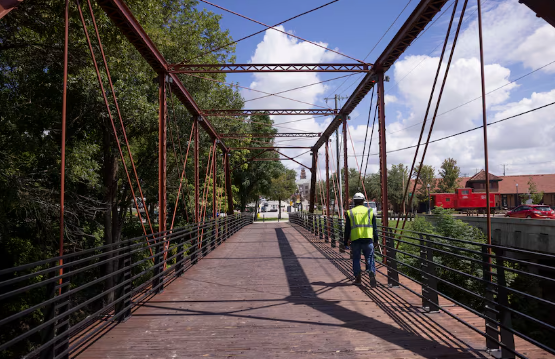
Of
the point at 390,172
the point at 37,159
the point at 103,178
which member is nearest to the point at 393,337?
the point at 37,159

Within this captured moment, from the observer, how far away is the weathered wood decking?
14.0 ft

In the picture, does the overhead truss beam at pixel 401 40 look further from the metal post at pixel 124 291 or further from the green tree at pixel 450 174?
the green tree at pixel 450 174

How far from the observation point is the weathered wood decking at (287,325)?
4.26m

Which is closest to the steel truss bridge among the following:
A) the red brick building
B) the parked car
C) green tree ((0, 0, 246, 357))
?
green tree ((0, 0, 246, 357))

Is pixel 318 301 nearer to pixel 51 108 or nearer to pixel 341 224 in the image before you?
pixel 341 224

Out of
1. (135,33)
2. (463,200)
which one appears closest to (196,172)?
(135,33)

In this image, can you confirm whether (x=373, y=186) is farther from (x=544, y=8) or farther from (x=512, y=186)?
(x=544, y=8)

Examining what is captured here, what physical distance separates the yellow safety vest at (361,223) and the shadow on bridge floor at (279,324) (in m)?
0.98

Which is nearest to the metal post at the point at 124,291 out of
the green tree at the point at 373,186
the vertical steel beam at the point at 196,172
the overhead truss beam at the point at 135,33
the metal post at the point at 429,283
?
the metal post at the point at 429,283

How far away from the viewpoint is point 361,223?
7316 millimetres

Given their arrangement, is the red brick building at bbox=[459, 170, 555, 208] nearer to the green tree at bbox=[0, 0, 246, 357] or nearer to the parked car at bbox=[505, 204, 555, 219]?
the parked car at bbox=[505, 204, 555, 219]

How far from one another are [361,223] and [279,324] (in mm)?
2754

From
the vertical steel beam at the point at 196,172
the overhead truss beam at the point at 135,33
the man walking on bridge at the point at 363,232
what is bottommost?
the man walking on bridge at the point at 363,232

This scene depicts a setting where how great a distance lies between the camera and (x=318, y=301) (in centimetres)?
650
